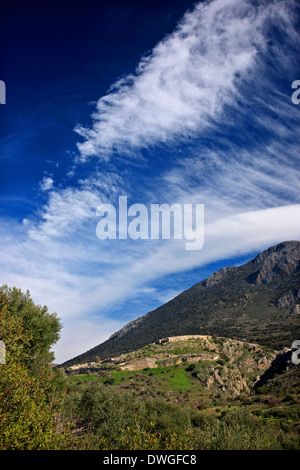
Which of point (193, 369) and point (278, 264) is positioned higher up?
point (278, 264)

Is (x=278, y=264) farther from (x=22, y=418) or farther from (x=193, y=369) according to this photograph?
(x=22, y=418)

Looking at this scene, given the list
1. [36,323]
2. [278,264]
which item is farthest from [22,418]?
[278,264]

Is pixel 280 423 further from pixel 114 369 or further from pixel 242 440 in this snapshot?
pixel 114 369

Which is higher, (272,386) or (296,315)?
(296,315)

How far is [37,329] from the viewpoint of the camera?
102 feet

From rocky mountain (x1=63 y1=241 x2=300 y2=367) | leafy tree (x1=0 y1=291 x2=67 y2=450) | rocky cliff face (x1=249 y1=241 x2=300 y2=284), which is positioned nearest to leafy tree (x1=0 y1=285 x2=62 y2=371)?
leafy tree (x1=0 y1=291 x2=67 y2=450)

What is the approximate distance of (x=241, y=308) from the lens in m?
136

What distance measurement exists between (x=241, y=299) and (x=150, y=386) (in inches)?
3986

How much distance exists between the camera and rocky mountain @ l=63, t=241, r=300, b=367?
114750 millimetres

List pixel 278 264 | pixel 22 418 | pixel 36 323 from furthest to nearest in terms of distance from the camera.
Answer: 1. pixel 278 264
2. pixel 36 323
3. pixel 22 418

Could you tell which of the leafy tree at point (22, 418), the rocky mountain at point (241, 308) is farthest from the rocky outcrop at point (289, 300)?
the leafy tree at point (22, 418)

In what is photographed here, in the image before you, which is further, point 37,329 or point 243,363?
point 243,363

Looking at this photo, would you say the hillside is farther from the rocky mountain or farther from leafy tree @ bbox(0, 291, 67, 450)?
leafy tree @ bbox(0, 291, 67, 450)
